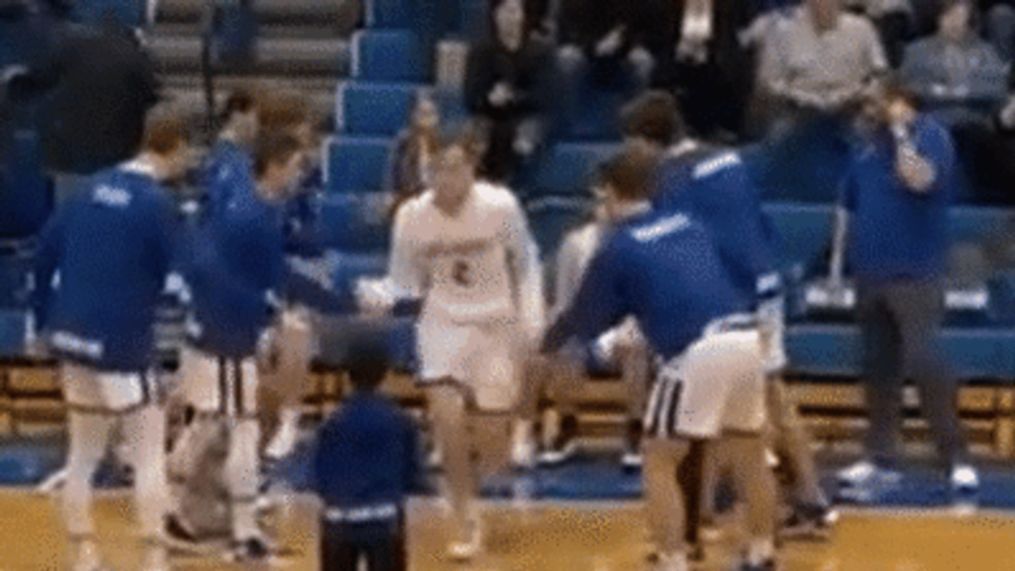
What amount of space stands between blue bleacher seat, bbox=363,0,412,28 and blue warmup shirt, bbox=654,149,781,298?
6048mm

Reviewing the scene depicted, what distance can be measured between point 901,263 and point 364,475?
4676mm

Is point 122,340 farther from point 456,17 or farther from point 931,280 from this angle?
point 456,17

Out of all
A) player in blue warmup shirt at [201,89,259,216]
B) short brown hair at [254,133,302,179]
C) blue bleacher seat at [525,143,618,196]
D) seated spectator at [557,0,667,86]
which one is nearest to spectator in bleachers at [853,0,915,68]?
seated spectator at [557,0,667,86]

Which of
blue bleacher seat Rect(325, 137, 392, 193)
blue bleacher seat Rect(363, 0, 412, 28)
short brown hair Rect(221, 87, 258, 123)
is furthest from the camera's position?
blue bleacher seat Rect(363, 0, 412, 28)

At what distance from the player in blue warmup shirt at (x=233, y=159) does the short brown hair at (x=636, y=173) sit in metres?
1.56

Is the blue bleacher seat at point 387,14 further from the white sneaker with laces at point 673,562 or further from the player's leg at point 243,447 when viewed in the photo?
the white sneaker with laces at point 673,562

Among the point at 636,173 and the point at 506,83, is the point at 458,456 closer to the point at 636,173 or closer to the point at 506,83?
the point at 636,173

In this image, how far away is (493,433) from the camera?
1202cm

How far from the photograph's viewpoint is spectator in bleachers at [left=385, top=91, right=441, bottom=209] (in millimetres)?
13438

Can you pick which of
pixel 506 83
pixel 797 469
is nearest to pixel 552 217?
pixel 506 83

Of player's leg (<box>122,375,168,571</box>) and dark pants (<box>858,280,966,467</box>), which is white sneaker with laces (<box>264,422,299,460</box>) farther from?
dark pants (<box>858,280,966,467</box>)

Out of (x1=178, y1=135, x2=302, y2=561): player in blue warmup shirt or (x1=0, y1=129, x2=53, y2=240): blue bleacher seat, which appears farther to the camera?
(x1=0, y1=129, x2=53, y2=240): blue bleacher seat

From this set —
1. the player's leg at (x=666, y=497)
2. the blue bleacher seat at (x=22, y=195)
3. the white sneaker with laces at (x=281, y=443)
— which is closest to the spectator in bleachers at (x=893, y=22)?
the white sneaker with laces at (x=281, y=443)

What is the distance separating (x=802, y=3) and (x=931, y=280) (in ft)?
9.27
